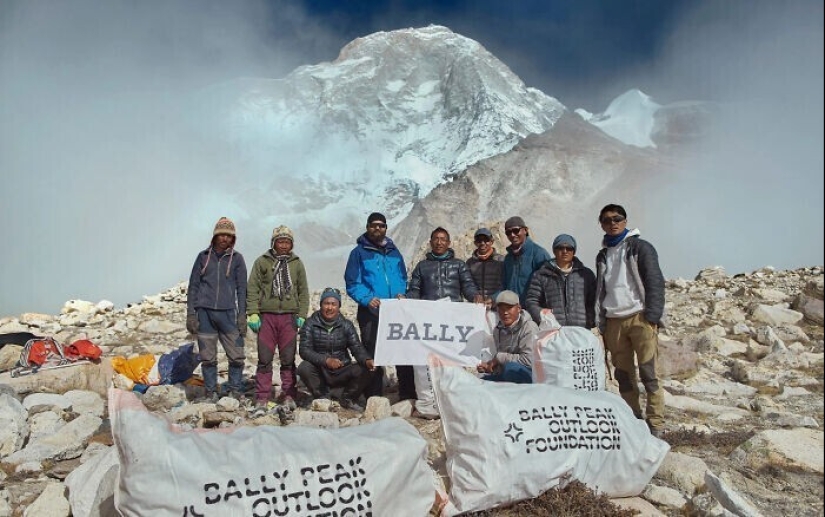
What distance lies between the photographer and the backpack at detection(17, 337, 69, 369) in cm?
654

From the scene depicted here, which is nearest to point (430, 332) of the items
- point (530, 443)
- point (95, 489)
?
point (530, 443)

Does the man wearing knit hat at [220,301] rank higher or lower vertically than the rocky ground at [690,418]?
higher

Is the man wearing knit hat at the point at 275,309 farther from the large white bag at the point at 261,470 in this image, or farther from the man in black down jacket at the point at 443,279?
the large white bag at the point at 261,470

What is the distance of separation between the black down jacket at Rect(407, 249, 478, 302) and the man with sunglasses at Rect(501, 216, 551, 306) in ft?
1.53

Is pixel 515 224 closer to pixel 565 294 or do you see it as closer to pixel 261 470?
pixel 565 294

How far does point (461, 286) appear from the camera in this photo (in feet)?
18.0

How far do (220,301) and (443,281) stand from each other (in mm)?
2438

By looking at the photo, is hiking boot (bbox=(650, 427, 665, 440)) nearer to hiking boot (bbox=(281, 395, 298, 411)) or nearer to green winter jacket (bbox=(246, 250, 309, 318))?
hiking boot (bbox=(281, 395, 298, 411))

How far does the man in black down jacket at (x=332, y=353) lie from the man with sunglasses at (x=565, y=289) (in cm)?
190

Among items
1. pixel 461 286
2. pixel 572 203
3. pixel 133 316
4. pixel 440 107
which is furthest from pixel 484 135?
pixel 461 286

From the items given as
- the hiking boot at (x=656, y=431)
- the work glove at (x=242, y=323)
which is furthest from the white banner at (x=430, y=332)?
the work glove at (x=242, y=323)

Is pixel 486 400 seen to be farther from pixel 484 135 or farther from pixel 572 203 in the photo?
pixel 484 135

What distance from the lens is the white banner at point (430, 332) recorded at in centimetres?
513

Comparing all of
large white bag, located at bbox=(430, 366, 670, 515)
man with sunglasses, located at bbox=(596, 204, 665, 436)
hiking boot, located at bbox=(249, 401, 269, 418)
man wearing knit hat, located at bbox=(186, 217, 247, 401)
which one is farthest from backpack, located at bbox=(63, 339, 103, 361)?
man with sunglasses, located at bbox=(596, 204, 665, 436)
